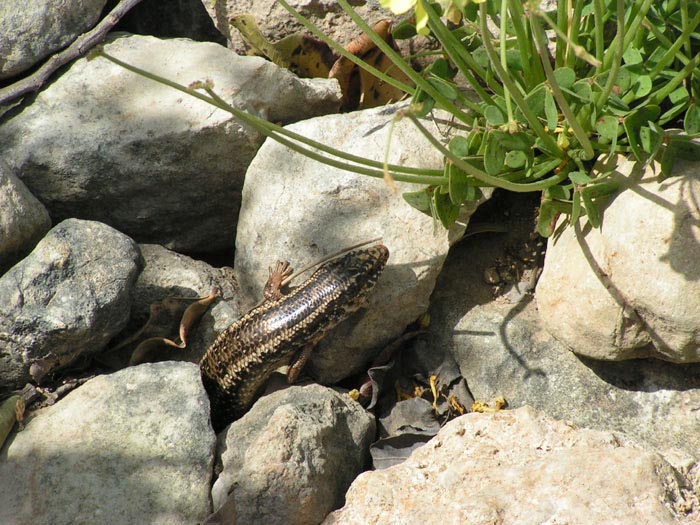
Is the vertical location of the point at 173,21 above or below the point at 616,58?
below

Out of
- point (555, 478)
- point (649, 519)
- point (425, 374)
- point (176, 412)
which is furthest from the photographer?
point (425, 374)

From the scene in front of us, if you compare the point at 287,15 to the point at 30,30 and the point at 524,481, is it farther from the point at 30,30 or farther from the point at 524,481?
the point at 524,481

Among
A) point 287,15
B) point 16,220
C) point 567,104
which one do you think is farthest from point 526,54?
point 16,220

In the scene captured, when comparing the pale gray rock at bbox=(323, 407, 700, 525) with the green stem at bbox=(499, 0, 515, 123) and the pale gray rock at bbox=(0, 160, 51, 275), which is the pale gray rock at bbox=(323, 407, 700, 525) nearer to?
the green stem at bbox=(499, 0, 515, 123)

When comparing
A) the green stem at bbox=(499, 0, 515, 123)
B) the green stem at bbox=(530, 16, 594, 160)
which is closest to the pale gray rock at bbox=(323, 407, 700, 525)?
the green stem at bbox=(530, 16, 594, 160)

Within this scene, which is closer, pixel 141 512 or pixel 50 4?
pixel 141 512

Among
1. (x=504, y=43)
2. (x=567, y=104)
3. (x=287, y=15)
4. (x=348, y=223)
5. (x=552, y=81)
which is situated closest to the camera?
(x=552, y=81)

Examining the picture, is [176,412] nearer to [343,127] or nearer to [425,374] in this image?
[425,374]

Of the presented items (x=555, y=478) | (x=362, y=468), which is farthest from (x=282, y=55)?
(x=555, y=478)
